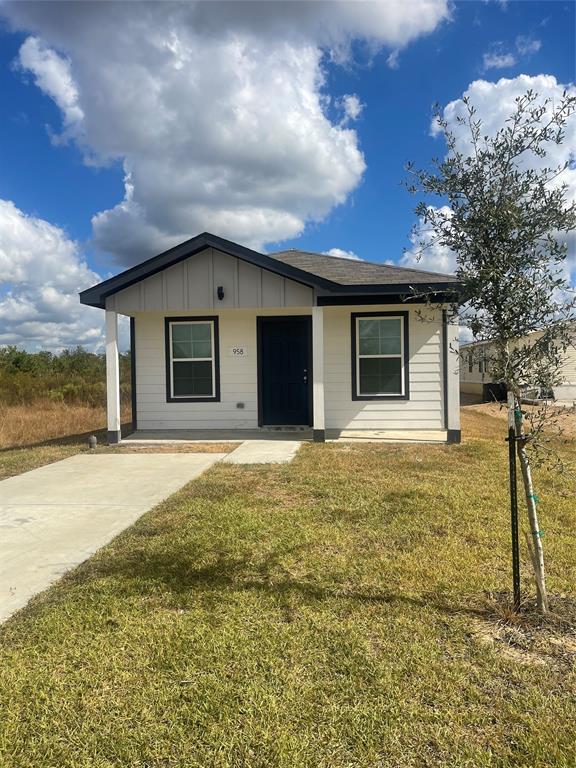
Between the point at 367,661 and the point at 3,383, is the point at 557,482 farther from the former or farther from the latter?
the point at 3,383

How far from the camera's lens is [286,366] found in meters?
10.5

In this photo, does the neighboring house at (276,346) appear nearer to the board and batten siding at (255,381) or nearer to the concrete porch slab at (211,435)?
the board and batten siding at (255,381)

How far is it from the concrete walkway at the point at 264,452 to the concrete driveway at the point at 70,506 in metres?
0.32

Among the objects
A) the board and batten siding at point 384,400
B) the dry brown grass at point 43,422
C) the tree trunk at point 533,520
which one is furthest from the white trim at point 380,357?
the tree trunk at point 533,520

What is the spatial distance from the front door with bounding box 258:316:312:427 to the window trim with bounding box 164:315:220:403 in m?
0.86

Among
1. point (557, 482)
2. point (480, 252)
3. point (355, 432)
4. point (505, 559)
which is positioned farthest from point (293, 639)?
point (355, 432)

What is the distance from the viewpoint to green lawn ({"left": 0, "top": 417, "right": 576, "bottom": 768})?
6.72 feet

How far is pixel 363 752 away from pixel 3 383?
19671 millimetres

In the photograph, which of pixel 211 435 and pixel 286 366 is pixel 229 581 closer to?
pixel 211 435

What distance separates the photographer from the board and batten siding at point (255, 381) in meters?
9.87

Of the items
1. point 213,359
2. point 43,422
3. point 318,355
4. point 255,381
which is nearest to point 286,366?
point 255,381

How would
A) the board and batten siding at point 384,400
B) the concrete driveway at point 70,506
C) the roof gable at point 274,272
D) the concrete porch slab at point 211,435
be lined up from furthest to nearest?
the board and batten siding at point 384,400, the concrete porch slab at point 211,435, the roof gable at point 274,272, the concrete driveway at point 70,506

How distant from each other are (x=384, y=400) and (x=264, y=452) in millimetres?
3022

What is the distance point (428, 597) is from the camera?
325 cm
